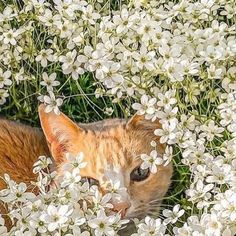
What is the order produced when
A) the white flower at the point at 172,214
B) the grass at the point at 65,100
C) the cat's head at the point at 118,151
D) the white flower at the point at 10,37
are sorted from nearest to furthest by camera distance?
the white flower at the point at 172,214
the cat's head at the point at 118,151
the white flower at the point at 10,37
the grass at the point at 65,100

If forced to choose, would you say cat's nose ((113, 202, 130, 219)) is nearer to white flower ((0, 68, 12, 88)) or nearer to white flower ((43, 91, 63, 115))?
white flower ((43, 91, 63, 115))

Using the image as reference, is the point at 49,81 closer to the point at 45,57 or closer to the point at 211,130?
the point at 45,57

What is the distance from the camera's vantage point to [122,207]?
1.66 m

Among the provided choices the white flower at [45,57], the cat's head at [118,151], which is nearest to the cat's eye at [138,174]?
the cat's head at [118,151]

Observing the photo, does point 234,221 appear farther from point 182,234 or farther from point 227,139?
point 227,139

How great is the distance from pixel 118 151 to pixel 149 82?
0.52 ft

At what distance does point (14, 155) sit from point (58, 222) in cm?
36

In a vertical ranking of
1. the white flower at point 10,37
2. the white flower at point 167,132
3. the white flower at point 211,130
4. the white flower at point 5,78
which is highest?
the white flower at point 10,37

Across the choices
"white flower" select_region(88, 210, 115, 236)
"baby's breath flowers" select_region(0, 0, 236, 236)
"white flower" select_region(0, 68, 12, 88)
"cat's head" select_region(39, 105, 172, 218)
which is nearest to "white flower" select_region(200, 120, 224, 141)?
"baby's breath flowers" select_region(0, 0, 236, 236)

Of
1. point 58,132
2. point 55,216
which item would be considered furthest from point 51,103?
point 55,216

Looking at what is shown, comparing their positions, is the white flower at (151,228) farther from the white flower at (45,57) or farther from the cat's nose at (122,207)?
the white flower at (45,57)

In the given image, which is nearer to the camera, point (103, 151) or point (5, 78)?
point (103, 151)

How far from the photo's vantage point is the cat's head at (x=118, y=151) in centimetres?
172

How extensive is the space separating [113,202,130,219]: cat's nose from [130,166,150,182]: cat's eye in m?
0.09
